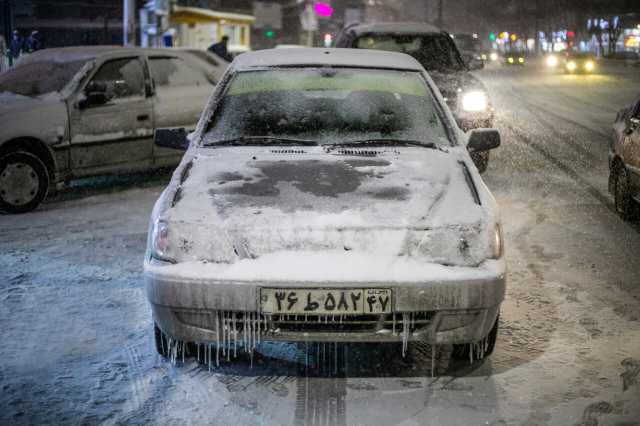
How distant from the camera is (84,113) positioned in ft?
29.4

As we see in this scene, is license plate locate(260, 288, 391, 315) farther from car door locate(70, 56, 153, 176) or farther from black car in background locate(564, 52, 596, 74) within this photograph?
black car in background locate(564, 52, 596, 74)

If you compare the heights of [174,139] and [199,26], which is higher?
[199,26]

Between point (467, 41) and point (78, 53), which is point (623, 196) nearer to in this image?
point (78, 53)

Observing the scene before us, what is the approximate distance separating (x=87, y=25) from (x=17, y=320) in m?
53.5

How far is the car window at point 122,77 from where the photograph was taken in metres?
9.34

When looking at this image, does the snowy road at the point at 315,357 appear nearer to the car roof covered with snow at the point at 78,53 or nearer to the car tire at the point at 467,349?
the car tire at the point at 467,349

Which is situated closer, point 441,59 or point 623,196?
point 623,196

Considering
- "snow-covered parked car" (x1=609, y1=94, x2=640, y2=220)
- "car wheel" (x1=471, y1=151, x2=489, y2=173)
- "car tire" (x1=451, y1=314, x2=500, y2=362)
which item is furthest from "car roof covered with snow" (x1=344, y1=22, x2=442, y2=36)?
"car tire" (x1=451, y1=314, x2=500, y2=362)

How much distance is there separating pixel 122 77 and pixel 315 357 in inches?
235

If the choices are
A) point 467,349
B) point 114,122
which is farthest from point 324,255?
point 114,122

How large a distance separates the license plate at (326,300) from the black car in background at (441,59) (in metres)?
6.93

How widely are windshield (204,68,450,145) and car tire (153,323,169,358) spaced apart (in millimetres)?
1244

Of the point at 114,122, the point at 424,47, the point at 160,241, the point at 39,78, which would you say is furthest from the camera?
the point at 424,47

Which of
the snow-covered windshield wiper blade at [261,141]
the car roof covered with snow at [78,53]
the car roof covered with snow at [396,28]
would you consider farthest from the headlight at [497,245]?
the car roof covered with snow at [396,28]
